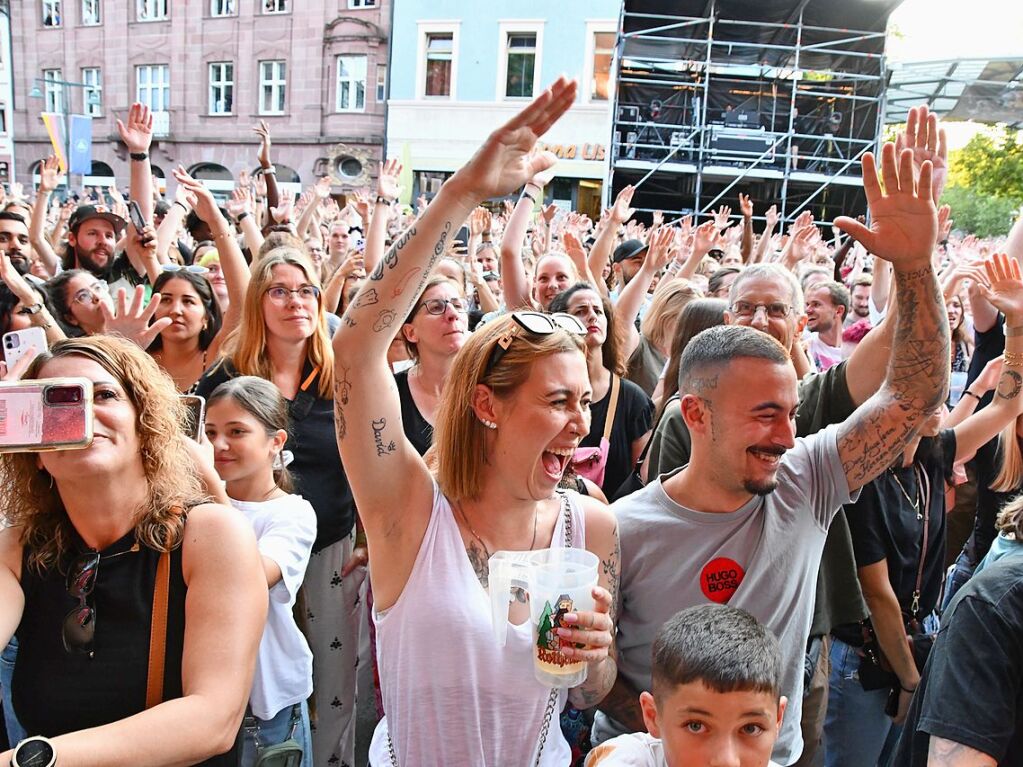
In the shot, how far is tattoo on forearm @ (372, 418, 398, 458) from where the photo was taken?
1.59m

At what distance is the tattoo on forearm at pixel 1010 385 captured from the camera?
310 cm

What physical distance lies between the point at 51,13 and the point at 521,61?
16865 mm

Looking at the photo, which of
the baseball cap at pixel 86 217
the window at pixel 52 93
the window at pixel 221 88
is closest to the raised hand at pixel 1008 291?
the baseball cap at pixel 86 217

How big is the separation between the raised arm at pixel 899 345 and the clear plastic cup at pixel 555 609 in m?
0.91

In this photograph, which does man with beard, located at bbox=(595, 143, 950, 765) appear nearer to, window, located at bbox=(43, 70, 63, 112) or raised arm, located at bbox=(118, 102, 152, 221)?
raised arm, located at bbox=(118, 102, 152, 221)

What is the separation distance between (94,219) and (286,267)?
2.97m

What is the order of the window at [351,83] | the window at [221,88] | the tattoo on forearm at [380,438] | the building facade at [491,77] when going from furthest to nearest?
the window at [221,88] → the window at [351,83] → the building facade at [491,77] → the tattoo on forearm at [380,438]

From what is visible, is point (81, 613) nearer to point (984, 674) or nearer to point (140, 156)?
point (984, 674)

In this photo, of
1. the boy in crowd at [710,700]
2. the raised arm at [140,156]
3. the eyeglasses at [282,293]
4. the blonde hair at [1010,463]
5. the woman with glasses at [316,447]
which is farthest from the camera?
the raised arm at [140,156]

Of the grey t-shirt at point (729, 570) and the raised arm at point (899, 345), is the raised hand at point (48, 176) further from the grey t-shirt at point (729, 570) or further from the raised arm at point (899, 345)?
the raised arm at point (899, 345)

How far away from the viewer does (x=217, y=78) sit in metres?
25.3

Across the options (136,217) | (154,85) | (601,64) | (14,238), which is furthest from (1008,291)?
(154,85)

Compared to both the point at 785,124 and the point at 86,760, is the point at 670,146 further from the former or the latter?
the point at 86,760

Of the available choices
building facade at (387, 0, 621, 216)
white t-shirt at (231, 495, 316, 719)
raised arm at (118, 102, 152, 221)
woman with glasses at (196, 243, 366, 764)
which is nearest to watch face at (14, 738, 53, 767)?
white t-shirt at (231, 495, 316, 719)
